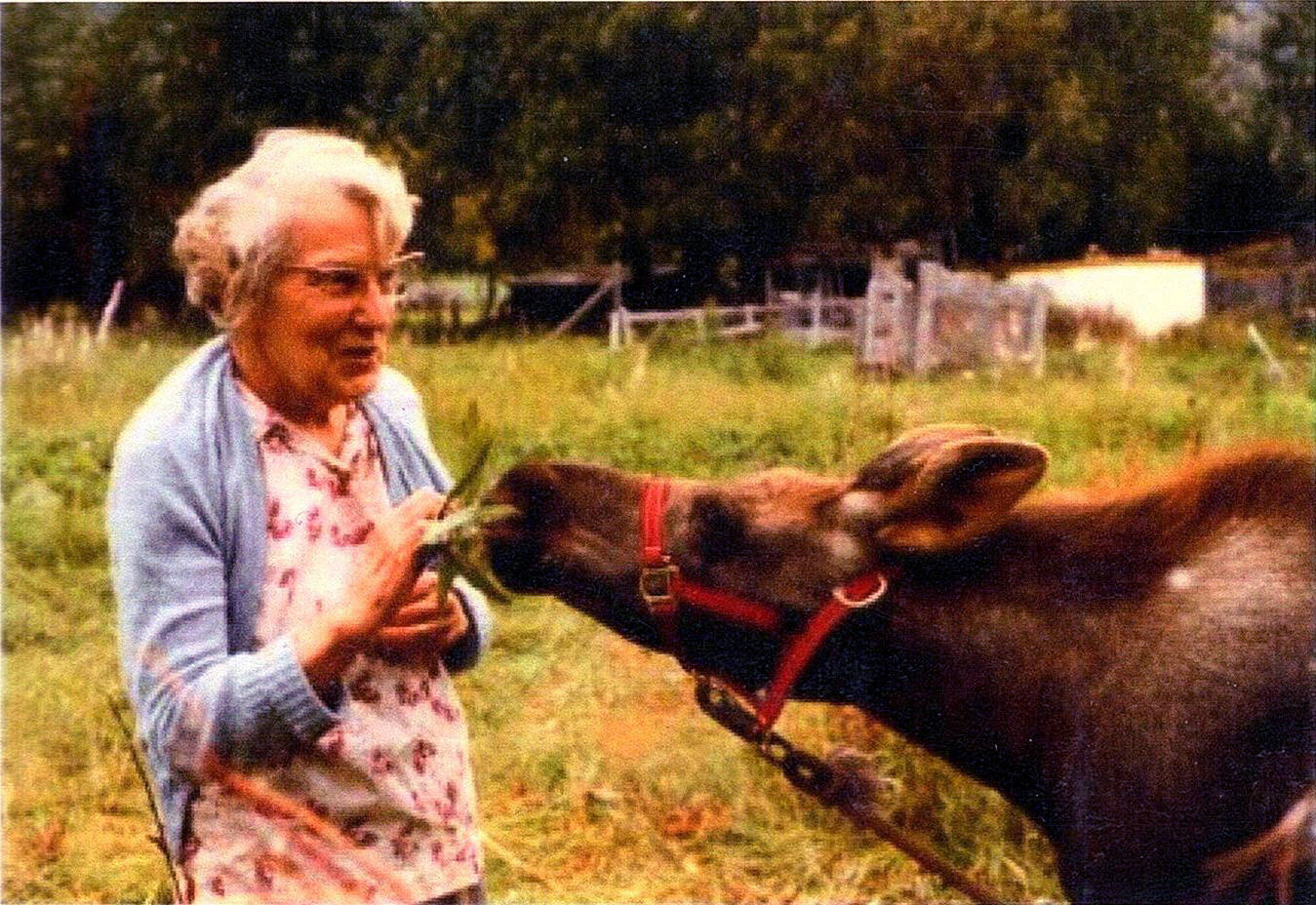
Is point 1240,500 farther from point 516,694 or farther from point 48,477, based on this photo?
point 48,477

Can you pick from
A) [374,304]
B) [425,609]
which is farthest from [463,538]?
[374,304]

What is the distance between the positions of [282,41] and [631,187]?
69cm

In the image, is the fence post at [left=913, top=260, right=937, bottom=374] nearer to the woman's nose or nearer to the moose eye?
the moose eye

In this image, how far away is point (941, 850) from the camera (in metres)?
2.63

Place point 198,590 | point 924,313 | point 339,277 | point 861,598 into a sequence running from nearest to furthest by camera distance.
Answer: point 198,590 → point 339,277 → point 861,598 → point 924,313

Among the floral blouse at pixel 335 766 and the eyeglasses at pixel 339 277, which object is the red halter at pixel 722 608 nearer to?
the floral blouse at pixel 335 766

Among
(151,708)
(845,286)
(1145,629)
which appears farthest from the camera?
(845,286)

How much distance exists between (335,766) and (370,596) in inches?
9.7

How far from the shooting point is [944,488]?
1.85 metres

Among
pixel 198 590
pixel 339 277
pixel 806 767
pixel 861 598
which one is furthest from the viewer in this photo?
pixel 806 767

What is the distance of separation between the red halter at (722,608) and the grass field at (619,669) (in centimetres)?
52

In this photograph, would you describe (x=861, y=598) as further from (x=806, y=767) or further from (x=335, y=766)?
(x=335, y=766)

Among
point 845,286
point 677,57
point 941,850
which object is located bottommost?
point 941,850

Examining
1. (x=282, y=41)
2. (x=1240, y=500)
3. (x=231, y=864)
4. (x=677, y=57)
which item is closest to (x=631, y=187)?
(x=677, y=57)
